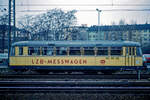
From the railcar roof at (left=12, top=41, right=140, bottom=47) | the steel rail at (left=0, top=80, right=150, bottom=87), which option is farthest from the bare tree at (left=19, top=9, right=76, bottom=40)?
the steel rail at (left=0, top=80, right=150, bottom=87)

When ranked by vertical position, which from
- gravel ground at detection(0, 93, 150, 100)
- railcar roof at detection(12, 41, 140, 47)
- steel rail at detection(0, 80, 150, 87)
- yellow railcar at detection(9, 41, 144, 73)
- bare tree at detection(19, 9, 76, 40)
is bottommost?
gravel ground at detection(0, 93, 150, 100)

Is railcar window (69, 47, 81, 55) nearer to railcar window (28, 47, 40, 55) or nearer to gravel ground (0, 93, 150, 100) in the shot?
railcar window (28, 47, 40, 55)

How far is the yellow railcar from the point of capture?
570 inches

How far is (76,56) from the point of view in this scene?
47.7 feet

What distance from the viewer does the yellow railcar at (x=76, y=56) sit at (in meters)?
14.5

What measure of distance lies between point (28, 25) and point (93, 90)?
2657 centimetres

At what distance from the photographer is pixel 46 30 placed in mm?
31031

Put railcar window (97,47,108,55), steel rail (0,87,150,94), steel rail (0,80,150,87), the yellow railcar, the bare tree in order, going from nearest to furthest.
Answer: steel rail (0,87,150,94) → steel rail (0,80,150,87) → the yellow railcar → railcar window (97,47,108,55) → the bare tree

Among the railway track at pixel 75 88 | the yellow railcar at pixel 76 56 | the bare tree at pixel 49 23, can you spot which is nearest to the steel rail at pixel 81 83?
the railway track at pixel 75 88

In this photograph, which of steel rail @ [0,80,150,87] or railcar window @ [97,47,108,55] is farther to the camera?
railcar window @ [97,47,108,55]

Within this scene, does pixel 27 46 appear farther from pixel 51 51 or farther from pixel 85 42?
pixel 85 42

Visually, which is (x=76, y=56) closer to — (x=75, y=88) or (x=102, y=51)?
(x=102, y=51)

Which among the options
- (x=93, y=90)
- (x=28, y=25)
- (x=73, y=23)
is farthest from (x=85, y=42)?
(x=28, y=25)

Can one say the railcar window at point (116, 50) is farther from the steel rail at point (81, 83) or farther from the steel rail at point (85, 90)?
the steel rail at point (85, 90)
